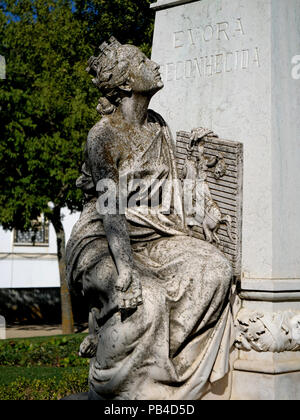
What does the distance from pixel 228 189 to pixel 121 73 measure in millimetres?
1070

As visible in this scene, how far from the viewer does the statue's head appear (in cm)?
436

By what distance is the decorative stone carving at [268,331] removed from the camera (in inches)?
167

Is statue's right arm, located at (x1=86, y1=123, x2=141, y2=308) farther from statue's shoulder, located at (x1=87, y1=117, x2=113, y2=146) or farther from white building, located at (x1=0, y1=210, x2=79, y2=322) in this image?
white building, located at (x1=0, y1=210, x2=79, y2=322)

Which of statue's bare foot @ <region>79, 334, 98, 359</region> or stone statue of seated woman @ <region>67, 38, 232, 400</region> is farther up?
stone statue of seated woman @ <region>67, 38, 232, 400</region>

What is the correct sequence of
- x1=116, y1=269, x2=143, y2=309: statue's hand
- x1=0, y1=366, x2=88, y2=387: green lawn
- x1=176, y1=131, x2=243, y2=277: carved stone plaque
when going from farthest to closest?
x1=0, y1=366, x2=88, y2=387: green lawn → x1=176, y1=131, x2=243, y2=277: carved stone plaque → x1=116, y1=269, x2=143, y2=309: statue's hand

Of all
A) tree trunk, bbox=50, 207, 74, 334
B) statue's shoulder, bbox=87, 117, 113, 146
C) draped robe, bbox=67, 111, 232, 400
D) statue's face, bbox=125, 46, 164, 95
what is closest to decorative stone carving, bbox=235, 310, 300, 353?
draped robe, bbox=67, 111, 232, 400

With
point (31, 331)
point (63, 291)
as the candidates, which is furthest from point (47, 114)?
point (31, 331)

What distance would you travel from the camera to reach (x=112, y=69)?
4.36m

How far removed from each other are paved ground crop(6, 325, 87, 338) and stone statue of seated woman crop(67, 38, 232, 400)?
1154cm

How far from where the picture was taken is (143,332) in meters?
3.71

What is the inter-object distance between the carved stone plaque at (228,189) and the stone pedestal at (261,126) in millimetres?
78

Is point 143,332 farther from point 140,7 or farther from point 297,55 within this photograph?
point 140,7

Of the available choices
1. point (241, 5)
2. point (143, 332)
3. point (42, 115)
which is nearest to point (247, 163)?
point (241, 5)

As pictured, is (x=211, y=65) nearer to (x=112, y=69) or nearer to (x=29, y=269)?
(x=112, y=69)
